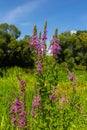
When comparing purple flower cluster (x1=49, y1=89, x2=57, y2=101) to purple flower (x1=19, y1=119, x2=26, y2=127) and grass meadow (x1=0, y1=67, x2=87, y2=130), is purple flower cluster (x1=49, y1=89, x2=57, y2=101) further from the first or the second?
grass meadow (x1=0, y1=67, x2=87, y2=130)

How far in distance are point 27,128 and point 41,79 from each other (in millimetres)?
548

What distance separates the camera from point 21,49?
491 inches

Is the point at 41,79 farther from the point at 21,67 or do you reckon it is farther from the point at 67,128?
the point at 21,67

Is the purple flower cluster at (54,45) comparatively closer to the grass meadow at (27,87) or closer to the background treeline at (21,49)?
the grass meadow at (27,87)

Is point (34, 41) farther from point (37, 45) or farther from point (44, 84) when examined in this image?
point (44, 84)

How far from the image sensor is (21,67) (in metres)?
12.7

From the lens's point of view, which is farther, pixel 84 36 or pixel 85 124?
pixel 84 36

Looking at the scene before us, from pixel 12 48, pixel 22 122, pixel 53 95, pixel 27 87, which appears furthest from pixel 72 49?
pixel 22 122

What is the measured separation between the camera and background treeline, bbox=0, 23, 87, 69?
1228cm

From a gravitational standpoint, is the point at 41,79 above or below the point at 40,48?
below

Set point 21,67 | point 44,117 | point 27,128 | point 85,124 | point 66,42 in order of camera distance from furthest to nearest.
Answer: point 66,42
point 21,67
point 85,124
point 44,117
point 27,128

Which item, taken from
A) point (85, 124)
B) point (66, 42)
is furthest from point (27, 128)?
point (66, 42)

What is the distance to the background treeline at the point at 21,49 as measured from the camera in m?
12.3

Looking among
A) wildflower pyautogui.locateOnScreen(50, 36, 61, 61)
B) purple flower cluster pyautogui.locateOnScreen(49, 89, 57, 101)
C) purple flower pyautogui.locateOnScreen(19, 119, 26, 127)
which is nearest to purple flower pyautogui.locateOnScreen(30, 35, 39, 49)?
wildflower pyautogui.locateOnScreen(50, 36, 61, 61)
